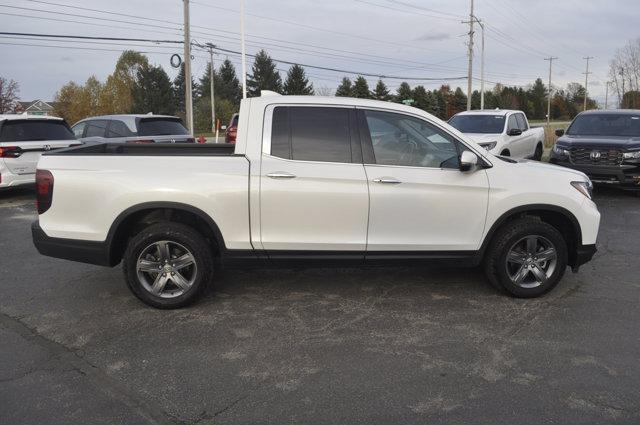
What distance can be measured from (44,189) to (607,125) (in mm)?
11306

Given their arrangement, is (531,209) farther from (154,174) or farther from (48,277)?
(48,277)

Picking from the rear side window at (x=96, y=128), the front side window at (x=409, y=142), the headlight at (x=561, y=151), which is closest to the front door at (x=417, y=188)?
the front side window at (x=409, y=142)

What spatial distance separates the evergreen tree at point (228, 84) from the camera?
8719 cm

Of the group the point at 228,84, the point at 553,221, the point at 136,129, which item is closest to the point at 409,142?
the point at 553,221

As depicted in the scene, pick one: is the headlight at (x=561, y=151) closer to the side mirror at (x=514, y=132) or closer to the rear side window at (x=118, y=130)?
the side mirror at (x=514, y=132)

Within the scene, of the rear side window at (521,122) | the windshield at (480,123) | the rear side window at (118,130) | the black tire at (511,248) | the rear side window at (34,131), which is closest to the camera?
the black tire at (511,248)

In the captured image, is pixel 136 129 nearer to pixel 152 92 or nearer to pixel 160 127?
pixel 160 127

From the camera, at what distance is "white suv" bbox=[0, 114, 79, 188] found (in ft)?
34.4

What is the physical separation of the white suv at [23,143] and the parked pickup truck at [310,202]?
656 cm

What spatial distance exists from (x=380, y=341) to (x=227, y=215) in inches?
64.6

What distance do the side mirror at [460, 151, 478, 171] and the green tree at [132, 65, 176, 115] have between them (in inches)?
3187

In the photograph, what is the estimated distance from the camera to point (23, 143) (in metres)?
10.6

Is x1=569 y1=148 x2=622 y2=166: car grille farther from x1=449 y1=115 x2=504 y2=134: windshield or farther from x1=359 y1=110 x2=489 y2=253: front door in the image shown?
x1=359 y1=110 x2=489 y2=253: front door

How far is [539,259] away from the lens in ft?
16.7
